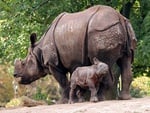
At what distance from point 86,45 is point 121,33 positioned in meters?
0.70

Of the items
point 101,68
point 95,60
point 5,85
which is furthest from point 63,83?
point 5,85

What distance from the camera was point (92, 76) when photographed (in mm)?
9742

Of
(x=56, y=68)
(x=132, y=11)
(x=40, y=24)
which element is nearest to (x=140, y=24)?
(x=132, y=11)

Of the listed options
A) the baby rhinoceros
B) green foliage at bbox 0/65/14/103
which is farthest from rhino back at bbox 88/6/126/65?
green foliage at bbox 0/65/14/103

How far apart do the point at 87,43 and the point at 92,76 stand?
76 centimetres

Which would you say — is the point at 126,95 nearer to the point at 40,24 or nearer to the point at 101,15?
the point at 101,15

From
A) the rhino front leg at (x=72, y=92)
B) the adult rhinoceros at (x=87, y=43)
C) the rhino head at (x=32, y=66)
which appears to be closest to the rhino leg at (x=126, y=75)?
the adult rhinoceros at (x=87, y=43)

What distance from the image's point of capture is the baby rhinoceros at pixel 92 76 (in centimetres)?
973

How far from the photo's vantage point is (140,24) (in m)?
17.3

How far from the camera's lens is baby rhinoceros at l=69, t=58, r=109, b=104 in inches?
383

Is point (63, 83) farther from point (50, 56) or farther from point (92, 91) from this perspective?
point (92, 91)

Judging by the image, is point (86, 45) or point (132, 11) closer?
point (86, 45)

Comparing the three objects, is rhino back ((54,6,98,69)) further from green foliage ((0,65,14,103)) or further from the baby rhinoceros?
green foliage ((0,65,14,103))

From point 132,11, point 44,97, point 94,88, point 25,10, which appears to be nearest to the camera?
point 94,88
